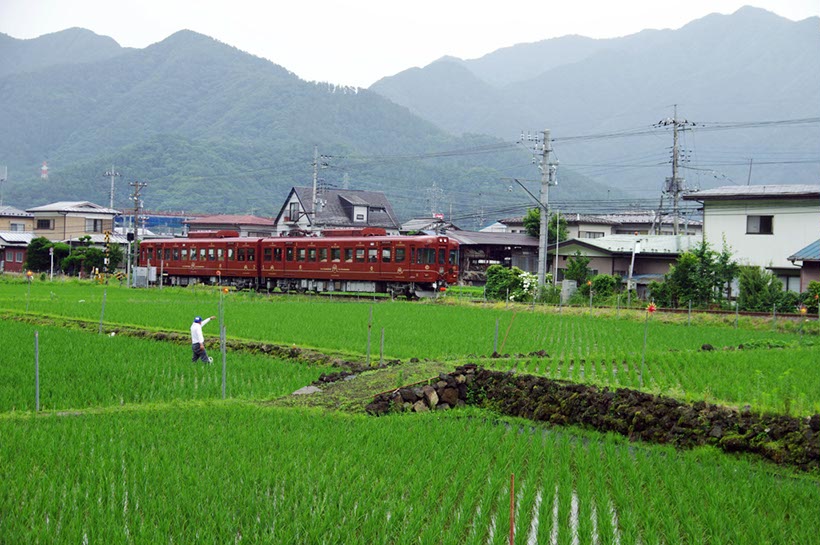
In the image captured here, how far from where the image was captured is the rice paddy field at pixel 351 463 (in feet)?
18.5

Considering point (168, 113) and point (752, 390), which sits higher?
point (168, 113)

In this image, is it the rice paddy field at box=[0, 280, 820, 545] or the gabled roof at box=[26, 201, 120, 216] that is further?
the gabled roof at box=[26, 201, 120, 216]

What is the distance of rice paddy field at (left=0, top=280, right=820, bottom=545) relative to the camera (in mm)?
5637

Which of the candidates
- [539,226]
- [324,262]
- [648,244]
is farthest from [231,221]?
[648,244]

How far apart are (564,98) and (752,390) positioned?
180873 millimetres

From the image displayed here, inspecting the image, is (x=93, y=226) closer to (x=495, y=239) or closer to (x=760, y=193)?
(x=495, y=239)

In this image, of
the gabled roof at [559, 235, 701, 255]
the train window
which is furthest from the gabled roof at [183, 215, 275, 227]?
the train window

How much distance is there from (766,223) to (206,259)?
2409 centimetres

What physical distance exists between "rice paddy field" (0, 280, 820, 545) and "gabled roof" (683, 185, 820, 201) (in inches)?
575

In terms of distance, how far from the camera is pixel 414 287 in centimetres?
3020

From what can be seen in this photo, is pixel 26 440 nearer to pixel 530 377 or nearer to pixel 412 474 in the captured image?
pixel 412 474

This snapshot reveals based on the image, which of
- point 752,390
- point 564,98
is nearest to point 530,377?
point 752,390

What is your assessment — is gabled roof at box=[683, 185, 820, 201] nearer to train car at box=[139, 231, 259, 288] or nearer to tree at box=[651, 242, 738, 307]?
tree at box=[651, 242, 738, 307]

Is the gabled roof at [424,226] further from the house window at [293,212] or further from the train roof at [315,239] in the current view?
the train roof at [315,239]
